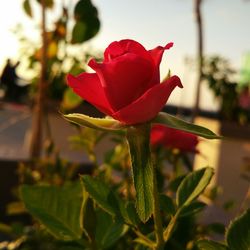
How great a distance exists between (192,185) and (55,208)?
4.7 inches

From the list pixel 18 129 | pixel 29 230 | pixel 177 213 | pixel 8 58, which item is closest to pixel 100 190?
pixel 177 213

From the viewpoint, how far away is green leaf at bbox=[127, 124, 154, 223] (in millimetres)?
250

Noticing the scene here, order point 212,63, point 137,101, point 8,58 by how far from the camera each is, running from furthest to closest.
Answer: point 212,63 < point 8,58 < point 137,101

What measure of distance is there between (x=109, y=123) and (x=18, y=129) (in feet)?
9.00

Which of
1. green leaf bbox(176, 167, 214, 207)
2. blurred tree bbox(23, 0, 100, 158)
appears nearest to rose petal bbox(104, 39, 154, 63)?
green leaf bbox(176, 167, 214, 207)

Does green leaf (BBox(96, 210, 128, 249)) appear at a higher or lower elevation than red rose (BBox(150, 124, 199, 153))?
lower

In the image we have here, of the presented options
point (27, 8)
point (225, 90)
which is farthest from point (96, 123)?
point (225, 90)

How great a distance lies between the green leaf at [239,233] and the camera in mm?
279

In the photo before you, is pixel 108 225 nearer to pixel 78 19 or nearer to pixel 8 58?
pixel 78 19

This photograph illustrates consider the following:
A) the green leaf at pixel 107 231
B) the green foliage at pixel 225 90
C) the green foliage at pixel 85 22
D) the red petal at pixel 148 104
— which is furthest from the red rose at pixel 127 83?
the green foliage at pixel 225 90

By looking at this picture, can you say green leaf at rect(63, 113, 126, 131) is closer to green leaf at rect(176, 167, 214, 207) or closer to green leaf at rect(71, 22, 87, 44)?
green leaf at rect(176, 167, 214, 207)

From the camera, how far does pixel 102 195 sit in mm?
313

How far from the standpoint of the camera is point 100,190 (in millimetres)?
314

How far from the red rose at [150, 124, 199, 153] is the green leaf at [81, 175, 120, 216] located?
0.42 feet
